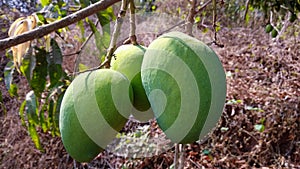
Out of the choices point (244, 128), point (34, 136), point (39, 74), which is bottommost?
point (244, 128)

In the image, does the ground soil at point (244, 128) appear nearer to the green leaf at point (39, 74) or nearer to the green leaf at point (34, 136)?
the green leaf at point (34, 136)

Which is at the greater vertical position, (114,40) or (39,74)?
(114,40)

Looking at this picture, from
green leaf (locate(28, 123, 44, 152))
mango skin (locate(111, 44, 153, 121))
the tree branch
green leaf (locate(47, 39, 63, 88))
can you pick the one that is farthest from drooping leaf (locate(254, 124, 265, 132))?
the tree branch

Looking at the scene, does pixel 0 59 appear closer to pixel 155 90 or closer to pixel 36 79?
pixel 36 79

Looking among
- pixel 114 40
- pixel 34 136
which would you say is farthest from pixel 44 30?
pixel 34 136

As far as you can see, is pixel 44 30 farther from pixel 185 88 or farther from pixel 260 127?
pixel 260 127

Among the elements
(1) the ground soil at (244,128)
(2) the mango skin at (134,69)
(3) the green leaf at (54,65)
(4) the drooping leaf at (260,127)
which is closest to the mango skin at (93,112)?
(2) the mango skin at (134,69)
